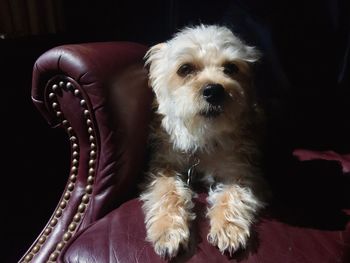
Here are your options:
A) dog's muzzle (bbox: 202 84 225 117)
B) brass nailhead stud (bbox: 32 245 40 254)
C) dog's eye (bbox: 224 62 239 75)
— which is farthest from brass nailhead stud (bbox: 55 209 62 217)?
dog's eye (bbox: 224 62 239 75)

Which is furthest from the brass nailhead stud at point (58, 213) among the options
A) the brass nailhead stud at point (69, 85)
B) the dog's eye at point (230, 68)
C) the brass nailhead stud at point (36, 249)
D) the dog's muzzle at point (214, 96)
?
the dog's eye at point (230, 68)

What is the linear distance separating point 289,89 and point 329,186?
45 cm

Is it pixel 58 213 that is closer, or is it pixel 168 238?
pixel 168 238

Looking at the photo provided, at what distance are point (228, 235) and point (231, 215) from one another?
0.30ft

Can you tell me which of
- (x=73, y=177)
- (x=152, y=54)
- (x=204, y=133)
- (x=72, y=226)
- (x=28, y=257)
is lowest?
(x=28, y=257)

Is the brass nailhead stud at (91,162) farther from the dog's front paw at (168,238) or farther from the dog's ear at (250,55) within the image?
the dog's ear at (250,55)

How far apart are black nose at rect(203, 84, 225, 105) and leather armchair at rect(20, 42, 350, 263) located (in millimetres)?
205

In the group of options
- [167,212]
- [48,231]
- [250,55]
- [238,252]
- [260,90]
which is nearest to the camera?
[238,252]

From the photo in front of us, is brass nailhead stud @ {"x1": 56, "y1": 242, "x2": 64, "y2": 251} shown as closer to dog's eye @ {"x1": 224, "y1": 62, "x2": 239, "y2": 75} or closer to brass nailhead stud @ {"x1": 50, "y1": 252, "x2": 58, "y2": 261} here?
brass nailhead stud @ {"x1": 50, "y1": 252, "x2": 58, "y2": 261}

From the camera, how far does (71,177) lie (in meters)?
1.17

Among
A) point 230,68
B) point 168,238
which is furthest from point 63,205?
point 230,68

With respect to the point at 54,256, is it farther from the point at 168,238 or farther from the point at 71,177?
the point at 168,238

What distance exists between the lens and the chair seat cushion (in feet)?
3.17

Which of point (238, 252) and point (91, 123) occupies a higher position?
point (91, 123)
